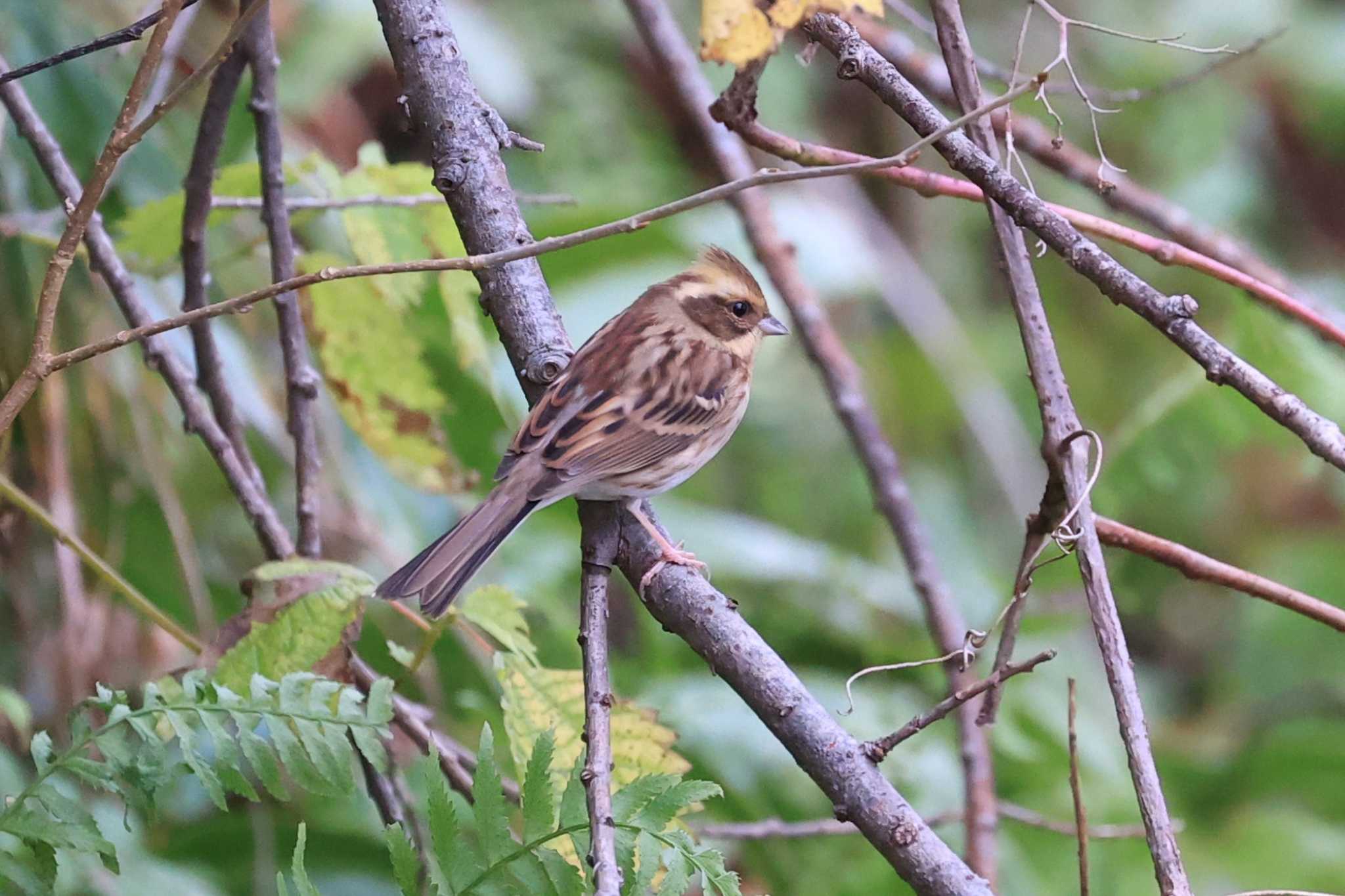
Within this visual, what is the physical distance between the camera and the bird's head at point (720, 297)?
10.9 ft

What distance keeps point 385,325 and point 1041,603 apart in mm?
2990

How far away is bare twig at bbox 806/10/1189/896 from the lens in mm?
1583

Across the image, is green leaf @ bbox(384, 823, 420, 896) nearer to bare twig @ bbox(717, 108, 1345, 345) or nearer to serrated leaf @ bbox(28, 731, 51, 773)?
serrated leaf @ bbox(28, 731, 51, 773)

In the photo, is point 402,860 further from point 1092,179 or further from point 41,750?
point 1092,179

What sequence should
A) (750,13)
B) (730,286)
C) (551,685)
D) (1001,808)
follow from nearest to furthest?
(750,13) → (551,685) → (1001,808) → (730,286)

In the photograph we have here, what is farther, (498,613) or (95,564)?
(95,564)

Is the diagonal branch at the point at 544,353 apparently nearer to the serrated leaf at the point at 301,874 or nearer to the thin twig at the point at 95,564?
the serrated leaf at the point at 301,874

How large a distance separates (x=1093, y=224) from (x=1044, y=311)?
1.02 ft

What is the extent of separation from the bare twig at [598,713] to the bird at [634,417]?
3.1 inches

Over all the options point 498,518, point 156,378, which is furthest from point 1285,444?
point 156,378

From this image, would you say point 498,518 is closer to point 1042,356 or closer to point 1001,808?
point 1042,356

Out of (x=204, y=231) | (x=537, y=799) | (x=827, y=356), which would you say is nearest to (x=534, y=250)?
(x=537, y=799)

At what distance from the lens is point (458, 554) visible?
2342mm

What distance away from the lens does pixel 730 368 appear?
3.25 meters
